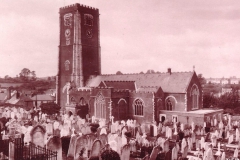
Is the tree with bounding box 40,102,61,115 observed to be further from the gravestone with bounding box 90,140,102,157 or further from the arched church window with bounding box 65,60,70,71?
the gravestone with bounding box 90,140,102,157

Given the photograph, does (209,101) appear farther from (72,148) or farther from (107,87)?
(72,148)

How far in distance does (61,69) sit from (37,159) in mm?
29966

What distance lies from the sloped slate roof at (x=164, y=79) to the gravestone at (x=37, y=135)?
19699 mm

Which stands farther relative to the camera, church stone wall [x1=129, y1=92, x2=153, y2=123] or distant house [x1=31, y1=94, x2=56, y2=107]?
distant house [x1=31, y1=94, x2=56, y2=107]

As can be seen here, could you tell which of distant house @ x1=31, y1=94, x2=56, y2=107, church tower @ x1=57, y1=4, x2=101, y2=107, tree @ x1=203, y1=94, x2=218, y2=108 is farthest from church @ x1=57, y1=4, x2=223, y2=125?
distant house @ x1=31, y1=94, x2=56, y2=107

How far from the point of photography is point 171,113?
1183 inches

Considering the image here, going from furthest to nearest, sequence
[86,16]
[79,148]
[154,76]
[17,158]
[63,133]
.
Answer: [86,16] → [154,76] → [63,133] → [79,148] → [17,158]

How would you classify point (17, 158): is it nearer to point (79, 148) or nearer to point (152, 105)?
point (79, 148)

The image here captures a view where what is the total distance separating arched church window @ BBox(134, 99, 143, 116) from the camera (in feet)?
103

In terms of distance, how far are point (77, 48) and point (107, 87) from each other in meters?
10.1

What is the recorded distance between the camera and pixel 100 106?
3222cm

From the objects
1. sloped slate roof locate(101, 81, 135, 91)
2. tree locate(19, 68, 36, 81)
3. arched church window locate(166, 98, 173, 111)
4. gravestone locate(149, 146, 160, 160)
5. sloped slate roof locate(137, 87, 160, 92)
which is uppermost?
tree locate(19, 68, 36, 81)

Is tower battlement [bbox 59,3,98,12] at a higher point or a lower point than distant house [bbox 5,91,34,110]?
higher

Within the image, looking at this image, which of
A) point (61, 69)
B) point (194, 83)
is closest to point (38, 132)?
point (194, 83)
